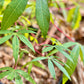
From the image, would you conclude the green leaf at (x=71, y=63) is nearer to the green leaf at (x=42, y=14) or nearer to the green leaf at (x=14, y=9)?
the green leaf at (x=42, y=14)

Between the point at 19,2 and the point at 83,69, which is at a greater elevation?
the point at 19,2

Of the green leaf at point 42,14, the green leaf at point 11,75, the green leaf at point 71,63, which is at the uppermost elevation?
the green leaf at point 42,14

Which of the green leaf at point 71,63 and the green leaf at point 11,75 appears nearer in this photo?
the green leaf at point 11,75

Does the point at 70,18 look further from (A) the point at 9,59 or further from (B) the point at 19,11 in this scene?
(B) the point at 19,11

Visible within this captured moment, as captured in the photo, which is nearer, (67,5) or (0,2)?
(0,2)

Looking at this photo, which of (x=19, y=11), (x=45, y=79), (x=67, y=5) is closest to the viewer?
(x=19, y=11)

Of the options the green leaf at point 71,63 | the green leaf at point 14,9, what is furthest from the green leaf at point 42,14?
the green leaf at point 71,63

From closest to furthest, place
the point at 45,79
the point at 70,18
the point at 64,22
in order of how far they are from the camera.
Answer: the point at 45,79
the point at 70,18
the point at 64,22

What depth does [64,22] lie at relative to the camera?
170 centimetres

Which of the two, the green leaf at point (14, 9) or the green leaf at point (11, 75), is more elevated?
the green leaf at point (14, 9)

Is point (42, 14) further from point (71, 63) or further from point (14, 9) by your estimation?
point (71, 63)

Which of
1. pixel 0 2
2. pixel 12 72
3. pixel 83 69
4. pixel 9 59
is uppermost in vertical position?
pixel 0 2

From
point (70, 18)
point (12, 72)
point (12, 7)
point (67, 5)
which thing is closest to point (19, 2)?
point (12, 7)

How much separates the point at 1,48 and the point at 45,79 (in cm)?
50
